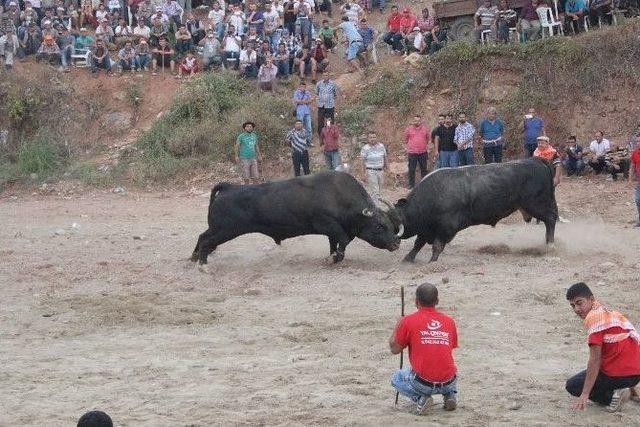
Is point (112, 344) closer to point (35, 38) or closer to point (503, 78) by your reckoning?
point (503, 78)

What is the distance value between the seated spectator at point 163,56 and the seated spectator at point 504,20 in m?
8.51

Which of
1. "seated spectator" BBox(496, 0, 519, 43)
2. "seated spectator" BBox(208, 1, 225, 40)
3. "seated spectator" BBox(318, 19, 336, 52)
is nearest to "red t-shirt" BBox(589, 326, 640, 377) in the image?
"seated spectator" BBox(496, 0, 519, 43)

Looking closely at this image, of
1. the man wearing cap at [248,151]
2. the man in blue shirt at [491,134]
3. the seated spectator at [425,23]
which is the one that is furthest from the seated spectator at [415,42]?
the man wearing cap at [248,151]

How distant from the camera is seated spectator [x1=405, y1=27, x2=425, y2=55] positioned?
28.9m

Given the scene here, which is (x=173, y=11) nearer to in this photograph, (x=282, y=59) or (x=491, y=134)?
(x=282, y=59)

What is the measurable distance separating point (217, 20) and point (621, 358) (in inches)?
883

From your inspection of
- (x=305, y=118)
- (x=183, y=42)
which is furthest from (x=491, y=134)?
(x=183, y=42)

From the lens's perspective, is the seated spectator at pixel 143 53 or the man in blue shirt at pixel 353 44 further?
the seated spectator at pixel 143 53

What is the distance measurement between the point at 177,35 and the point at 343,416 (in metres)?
21.4

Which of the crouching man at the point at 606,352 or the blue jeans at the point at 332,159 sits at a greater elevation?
the blue jeans at the point at 332,159

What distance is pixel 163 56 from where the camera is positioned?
30156 mm

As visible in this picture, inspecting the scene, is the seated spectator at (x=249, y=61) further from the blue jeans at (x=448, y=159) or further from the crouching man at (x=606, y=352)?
the crouching man at (x=606, y=352)

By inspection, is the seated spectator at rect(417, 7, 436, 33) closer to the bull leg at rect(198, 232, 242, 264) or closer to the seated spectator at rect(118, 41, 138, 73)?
the seated spectator at rect(118, 41, 138, 73)

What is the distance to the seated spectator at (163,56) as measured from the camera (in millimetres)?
30000
